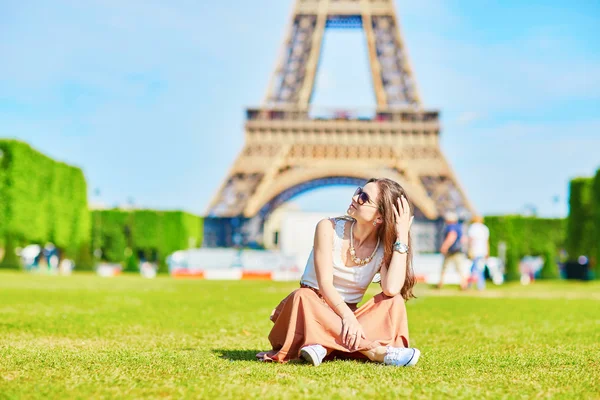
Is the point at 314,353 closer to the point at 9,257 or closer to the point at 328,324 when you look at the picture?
the point at 328,324

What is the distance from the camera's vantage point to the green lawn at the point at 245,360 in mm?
3111

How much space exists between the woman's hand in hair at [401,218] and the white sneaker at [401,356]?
1.83 feet

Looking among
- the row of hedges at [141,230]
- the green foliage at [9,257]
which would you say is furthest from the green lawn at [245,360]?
the row of hedges at [141,230]

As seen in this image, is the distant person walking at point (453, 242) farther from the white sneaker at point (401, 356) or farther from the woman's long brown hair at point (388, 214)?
the white sneaker at point (401, 356)

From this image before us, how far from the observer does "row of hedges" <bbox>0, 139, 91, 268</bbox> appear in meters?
26.7

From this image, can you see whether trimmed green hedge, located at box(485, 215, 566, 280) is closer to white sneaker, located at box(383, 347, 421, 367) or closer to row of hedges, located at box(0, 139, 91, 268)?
row of hedges, located at box(0, 139, 91, 268)

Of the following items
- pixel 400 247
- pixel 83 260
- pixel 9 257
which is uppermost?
pixel 400 247

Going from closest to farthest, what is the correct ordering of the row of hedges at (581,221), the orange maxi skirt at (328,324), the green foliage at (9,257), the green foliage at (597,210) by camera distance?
the orange maxi skirt at (328,324) → the green foliage at (597,210) → the green foliage at (9,257) → the row of hedges at (581,221)

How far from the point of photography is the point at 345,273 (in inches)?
160

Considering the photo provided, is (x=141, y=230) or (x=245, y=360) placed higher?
(x=141, y=230)

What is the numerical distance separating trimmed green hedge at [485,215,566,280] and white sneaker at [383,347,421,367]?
31.4 m

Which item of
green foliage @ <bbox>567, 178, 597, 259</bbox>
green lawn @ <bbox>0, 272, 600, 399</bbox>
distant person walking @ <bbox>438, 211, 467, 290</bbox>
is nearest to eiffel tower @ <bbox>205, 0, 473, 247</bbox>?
green foliage @ <bbox>567, 178, 597, 259</bbox>

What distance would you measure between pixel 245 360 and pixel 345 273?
719mm

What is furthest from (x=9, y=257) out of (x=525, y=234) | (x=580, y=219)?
(x=525, y=234)
